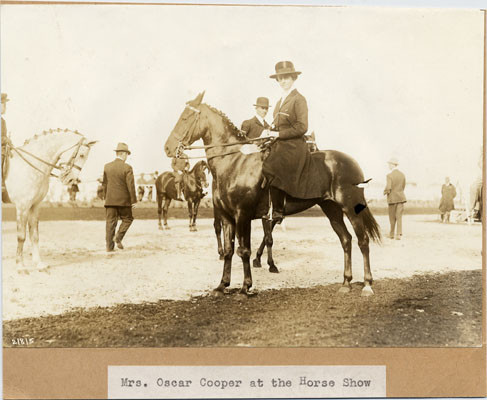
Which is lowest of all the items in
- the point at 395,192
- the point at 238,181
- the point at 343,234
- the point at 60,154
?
the point at 343,234

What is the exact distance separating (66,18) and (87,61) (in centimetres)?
51

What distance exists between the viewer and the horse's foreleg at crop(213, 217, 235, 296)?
499cm

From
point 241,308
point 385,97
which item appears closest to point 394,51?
point 385,97

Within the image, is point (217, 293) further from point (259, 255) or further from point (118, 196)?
point (118, 196)

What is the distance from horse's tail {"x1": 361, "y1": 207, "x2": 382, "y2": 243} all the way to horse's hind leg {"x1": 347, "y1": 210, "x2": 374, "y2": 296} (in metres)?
0.08

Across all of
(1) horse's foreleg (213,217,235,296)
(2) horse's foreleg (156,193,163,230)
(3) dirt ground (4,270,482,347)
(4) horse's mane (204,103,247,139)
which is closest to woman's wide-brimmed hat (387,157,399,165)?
(3) dirt ground (4,270,482,347)

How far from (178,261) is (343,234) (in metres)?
1.83

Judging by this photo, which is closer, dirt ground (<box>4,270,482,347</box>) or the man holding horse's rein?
dirt ground (<box>4,270,482,347</box>)

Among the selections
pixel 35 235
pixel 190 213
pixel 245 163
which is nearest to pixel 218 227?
A: pixel 190 213

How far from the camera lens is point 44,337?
488 centimetres

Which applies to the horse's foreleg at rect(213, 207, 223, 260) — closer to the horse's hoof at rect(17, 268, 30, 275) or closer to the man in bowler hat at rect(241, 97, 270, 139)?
the man in bowler hat at rect(241, 97, 270, 139)

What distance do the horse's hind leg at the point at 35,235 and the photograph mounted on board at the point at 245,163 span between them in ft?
0.05

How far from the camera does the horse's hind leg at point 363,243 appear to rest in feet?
16.5

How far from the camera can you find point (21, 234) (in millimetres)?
5160
